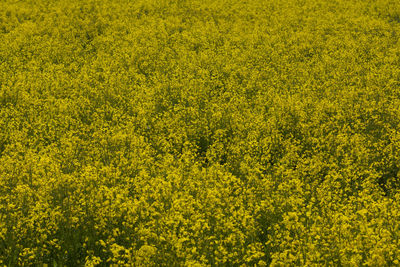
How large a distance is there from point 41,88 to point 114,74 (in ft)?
5.76

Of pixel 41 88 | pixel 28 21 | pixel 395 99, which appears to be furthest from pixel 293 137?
pixel 28 21

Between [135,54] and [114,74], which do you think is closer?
[114,74]

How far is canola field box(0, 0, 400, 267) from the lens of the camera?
4988 millimetres

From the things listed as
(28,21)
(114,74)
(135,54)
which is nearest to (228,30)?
(135,54)

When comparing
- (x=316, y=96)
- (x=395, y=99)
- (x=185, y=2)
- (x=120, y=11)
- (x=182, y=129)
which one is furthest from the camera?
(x=185, y=2)

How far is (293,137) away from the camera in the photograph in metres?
8.40

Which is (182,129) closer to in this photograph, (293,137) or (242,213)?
(293,137)

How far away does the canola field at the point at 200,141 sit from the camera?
4.99 m

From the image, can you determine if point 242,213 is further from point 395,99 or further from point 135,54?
point 135,54

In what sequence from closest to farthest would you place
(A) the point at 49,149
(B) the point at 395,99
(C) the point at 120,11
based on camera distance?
(A) the point at 49,149, (B) the point at 395,99, (C) the point at 120,11

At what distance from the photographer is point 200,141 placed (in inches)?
333

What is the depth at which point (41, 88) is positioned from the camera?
33.9ft

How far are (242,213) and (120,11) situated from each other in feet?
50.2

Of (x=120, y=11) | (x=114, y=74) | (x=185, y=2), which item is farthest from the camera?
(x=185, y=2)
